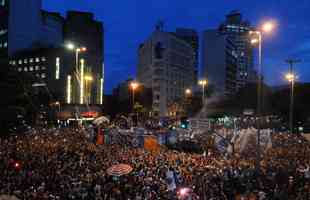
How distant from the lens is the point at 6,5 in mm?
87562

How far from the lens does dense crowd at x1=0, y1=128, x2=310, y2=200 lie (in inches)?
515

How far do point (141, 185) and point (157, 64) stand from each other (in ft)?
293

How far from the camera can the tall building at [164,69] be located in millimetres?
101375

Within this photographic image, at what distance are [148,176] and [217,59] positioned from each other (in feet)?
348

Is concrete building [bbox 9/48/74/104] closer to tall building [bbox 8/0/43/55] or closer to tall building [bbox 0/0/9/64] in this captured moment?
tall building [bbox 8/0/43/55]

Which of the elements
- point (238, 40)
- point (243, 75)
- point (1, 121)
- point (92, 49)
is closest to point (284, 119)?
point (1, 121)

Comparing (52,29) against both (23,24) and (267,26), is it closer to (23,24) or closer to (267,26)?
(23,24)

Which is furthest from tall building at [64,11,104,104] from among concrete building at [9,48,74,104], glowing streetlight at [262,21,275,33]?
glowing streetlight at [262,21,275,33]

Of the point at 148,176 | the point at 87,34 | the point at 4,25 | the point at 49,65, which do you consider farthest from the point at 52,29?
the point at 148,176

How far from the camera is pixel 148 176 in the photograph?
1495 cm

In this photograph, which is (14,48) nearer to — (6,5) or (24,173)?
(6,5)

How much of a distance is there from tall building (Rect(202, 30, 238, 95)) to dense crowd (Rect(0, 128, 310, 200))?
99612mm

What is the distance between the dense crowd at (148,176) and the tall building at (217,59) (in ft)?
327

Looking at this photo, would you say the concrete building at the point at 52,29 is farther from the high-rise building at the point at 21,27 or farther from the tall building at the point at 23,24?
the tall building at the point at 23,24
